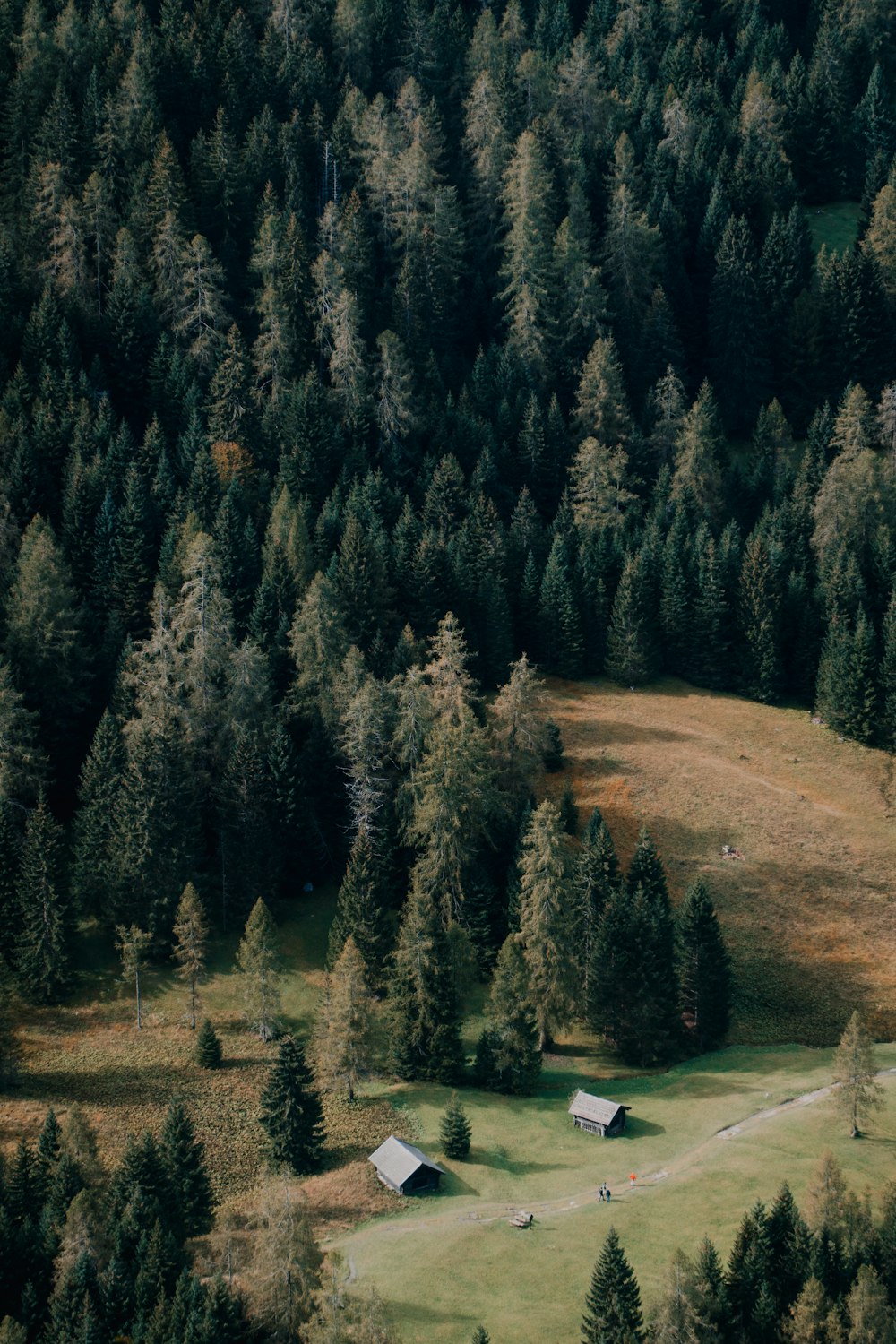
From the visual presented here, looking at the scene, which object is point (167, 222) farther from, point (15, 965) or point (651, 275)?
point (15, 965)

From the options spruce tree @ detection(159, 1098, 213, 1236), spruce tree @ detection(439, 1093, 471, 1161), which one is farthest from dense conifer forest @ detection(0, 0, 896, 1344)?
spruce tree @ detection(439, 1093, 471, 1161)

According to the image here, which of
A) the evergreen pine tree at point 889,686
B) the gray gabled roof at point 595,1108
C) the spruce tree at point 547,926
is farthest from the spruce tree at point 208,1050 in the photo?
the evergreen pine tree at point 889,686

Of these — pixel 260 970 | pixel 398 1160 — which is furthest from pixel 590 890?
pixel 398 1160

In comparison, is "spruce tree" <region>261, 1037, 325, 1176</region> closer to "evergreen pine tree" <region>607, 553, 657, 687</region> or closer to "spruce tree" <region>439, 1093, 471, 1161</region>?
"spruce tree" <region>439, 1093, 471, 1161</region>

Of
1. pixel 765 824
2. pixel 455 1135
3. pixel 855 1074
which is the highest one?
pixel 765 824

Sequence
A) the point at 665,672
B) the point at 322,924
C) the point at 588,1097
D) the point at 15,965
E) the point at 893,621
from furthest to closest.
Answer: the point at 665,672
the point at 893,621
the point at 322,924
the point at 15,965
the point at 588,1097

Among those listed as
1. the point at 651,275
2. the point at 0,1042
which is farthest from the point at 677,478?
the point at 0,1042

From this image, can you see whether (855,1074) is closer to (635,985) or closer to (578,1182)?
(578,1182)

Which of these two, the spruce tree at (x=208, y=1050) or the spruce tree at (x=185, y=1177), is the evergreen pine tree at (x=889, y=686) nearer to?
the spruce tree at (x=208, y=1050)
